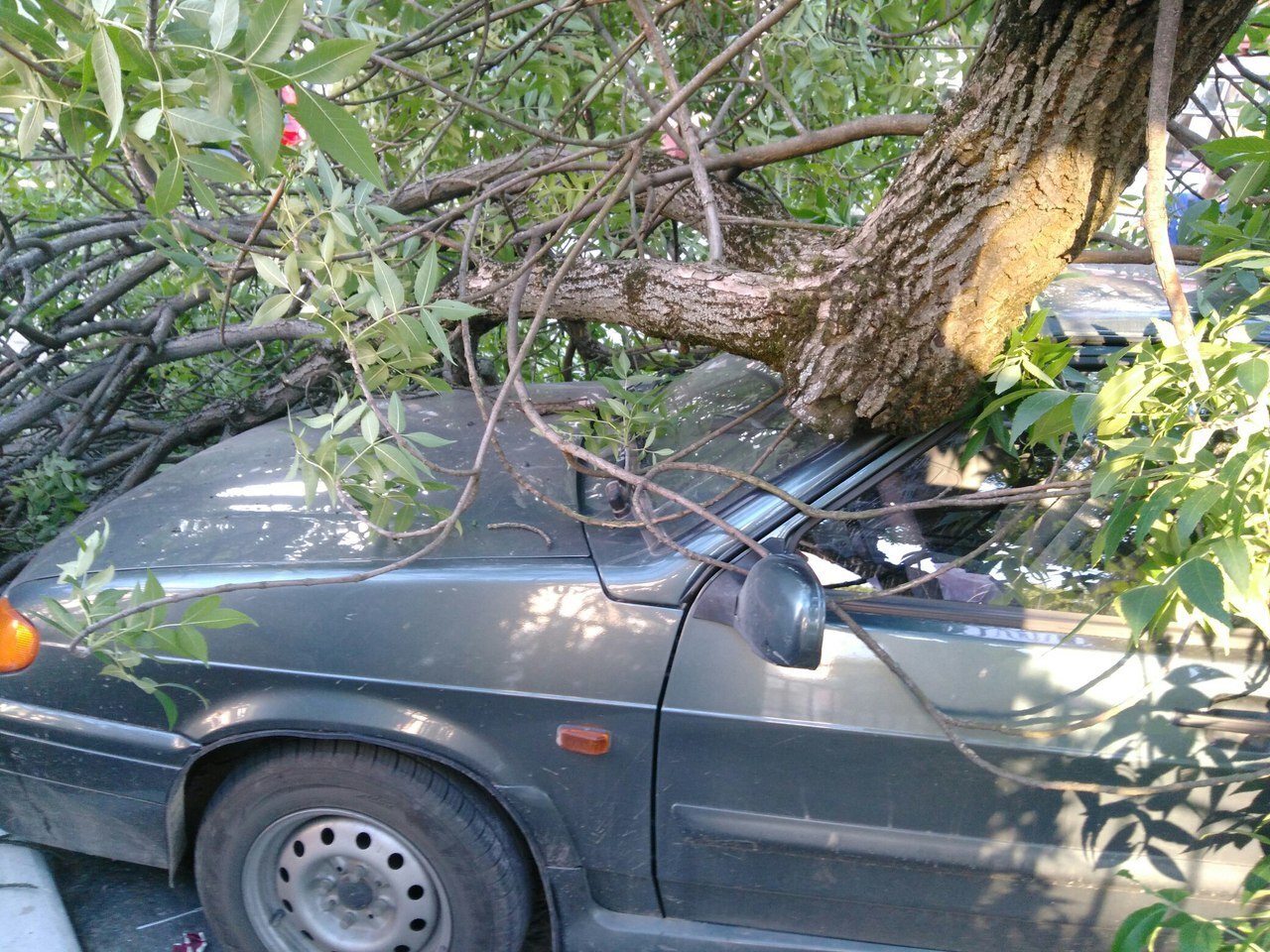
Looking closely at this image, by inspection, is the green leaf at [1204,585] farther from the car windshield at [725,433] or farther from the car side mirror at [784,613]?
the car windshield at [725,433]

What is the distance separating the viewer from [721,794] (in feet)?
6.18

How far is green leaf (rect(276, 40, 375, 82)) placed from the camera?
1.33m

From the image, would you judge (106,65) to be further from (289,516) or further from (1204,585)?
(1204,585)

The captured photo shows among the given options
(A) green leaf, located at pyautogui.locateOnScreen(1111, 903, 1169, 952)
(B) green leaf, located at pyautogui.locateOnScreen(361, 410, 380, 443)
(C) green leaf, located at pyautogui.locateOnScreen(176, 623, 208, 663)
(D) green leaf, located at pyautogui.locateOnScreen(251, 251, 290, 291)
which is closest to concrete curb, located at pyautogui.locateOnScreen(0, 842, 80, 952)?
(C) green leaf, located at pyautogui.locateOnScreen(176, 623, 208, 663)

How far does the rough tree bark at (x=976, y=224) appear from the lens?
1.77 m

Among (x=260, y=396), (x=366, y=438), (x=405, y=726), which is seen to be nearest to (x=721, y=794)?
(x=405, y=726)

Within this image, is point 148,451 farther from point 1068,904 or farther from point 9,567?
Result: point 1068,904

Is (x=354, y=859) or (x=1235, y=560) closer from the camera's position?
(x=1235, y=560)

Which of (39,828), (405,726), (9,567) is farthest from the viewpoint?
(9,567)

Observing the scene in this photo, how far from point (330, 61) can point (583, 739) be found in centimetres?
128

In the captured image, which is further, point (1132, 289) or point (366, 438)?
point (1132, 289)

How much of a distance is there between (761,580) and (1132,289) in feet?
4.60

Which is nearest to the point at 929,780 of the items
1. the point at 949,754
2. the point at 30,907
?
the point at 949,754

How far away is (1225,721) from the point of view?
1.72 meters
